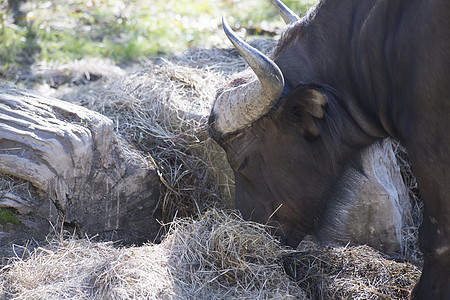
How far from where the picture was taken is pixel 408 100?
9.84 feet

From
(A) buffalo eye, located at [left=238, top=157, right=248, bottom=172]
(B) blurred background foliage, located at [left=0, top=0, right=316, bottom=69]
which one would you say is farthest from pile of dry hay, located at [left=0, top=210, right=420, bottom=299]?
(B) blurred background foliage, located at [left=0, top=0, right=316, bottom=69]

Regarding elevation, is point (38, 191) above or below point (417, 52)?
below

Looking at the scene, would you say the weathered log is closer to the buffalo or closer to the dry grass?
the dry grass

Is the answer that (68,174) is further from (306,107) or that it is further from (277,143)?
(306,107)

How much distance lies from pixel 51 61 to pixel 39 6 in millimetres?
2243

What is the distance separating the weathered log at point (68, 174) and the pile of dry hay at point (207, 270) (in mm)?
296

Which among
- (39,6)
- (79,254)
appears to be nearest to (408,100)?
(79,254)

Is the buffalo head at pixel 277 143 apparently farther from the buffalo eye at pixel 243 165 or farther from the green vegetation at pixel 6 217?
the green vegetation at pixel 6 217

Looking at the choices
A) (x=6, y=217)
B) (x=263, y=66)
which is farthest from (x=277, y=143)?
(x=6, y=217)

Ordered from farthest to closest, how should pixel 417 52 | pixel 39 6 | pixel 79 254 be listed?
pixel 39 6, pixel 79 254, pixel 417 52

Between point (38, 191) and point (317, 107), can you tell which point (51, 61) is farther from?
point (317, 107)

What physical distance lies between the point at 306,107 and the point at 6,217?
2129mm

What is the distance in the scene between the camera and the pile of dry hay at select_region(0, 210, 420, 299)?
320 centimetres

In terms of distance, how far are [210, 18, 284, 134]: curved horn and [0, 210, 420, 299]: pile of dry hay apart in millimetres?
653
